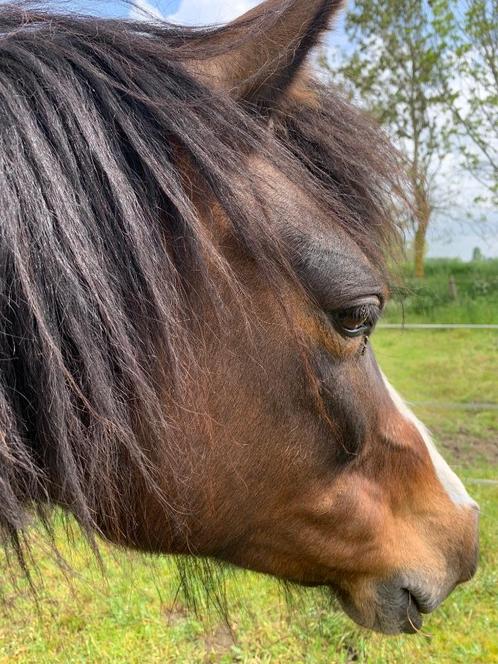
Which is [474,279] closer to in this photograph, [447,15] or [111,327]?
[447,15]

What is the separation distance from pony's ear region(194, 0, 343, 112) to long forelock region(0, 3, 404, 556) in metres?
0.04

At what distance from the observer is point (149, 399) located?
0.91 metres

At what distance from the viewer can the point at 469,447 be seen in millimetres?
5445

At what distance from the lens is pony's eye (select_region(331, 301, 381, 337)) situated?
1048 mm

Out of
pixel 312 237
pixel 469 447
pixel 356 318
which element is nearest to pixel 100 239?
pixel 312 237

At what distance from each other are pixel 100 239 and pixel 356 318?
501mm

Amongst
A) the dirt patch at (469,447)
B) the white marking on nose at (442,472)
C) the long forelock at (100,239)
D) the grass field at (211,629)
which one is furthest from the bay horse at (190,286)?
the dirt patch at (469,447)

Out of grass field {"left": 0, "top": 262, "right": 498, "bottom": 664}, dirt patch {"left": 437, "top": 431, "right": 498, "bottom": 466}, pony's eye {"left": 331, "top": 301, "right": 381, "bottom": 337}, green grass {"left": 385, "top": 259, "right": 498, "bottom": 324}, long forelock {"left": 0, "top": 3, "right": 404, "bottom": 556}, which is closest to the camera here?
long forelock {"left": 0, "top": 3, "right": 404, "bottom": 556}

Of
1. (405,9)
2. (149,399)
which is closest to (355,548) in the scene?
(149,399)

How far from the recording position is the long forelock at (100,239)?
80 cm

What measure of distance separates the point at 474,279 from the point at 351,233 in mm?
13280

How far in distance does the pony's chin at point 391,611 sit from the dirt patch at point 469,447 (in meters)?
3.99

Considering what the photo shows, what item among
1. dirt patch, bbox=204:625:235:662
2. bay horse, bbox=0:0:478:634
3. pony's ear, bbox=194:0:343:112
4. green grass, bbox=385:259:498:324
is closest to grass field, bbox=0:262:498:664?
dirt patch, bbox=204:625:235:662

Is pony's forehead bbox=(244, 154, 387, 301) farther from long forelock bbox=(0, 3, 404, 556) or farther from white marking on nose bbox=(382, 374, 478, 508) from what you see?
white marking on nose bbox=(382, 374, 478, 508)
